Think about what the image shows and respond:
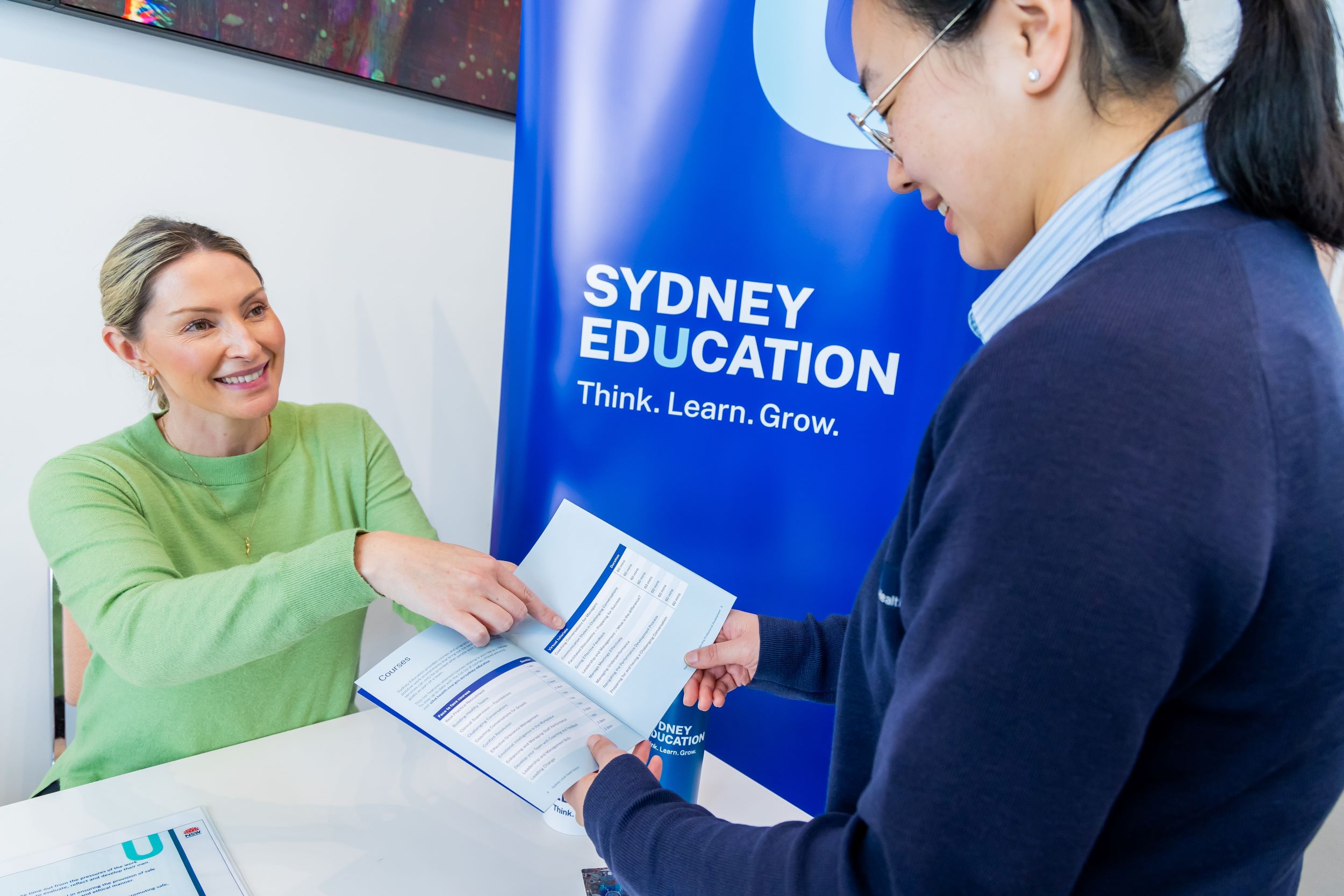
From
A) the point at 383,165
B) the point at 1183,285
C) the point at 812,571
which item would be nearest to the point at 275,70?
the point at 383,165

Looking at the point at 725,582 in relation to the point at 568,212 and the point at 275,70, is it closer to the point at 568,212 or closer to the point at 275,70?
the point at 568,212

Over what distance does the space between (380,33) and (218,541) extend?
3.86 feet

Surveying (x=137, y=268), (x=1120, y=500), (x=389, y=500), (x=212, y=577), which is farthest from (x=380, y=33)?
(x=1120, y=500)

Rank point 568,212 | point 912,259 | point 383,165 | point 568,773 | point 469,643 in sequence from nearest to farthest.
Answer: point 568,773, point 469,643, point 912,259, point 568,212, point 383,165

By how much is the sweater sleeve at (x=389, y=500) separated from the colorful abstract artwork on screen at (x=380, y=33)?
808mm

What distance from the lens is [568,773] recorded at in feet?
2.90

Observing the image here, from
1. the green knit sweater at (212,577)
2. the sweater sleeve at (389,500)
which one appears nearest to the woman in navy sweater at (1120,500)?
the green knit sweater at (212,577)

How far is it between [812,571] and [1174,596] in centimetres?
119

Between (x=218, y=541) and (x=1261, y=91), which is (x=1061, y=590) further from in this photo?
(x=218, y=541)

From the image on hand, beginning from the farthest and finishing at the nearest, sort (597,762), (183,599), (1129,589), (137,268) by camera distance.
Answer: (137,268)
(183,599)
(597,762)
(1129,589)

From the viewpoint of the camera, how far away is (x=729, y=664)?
44.4 inches

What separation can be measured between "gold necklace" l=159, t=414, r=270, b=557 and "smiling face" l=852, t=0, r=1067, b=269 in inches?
51.7

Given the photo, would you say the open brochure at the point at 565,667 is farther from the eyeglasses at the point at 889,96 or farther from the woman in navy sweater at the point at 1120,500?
the eyeglasses at the point at 889,96

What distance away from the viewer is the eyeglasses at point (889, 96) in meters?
0.60
